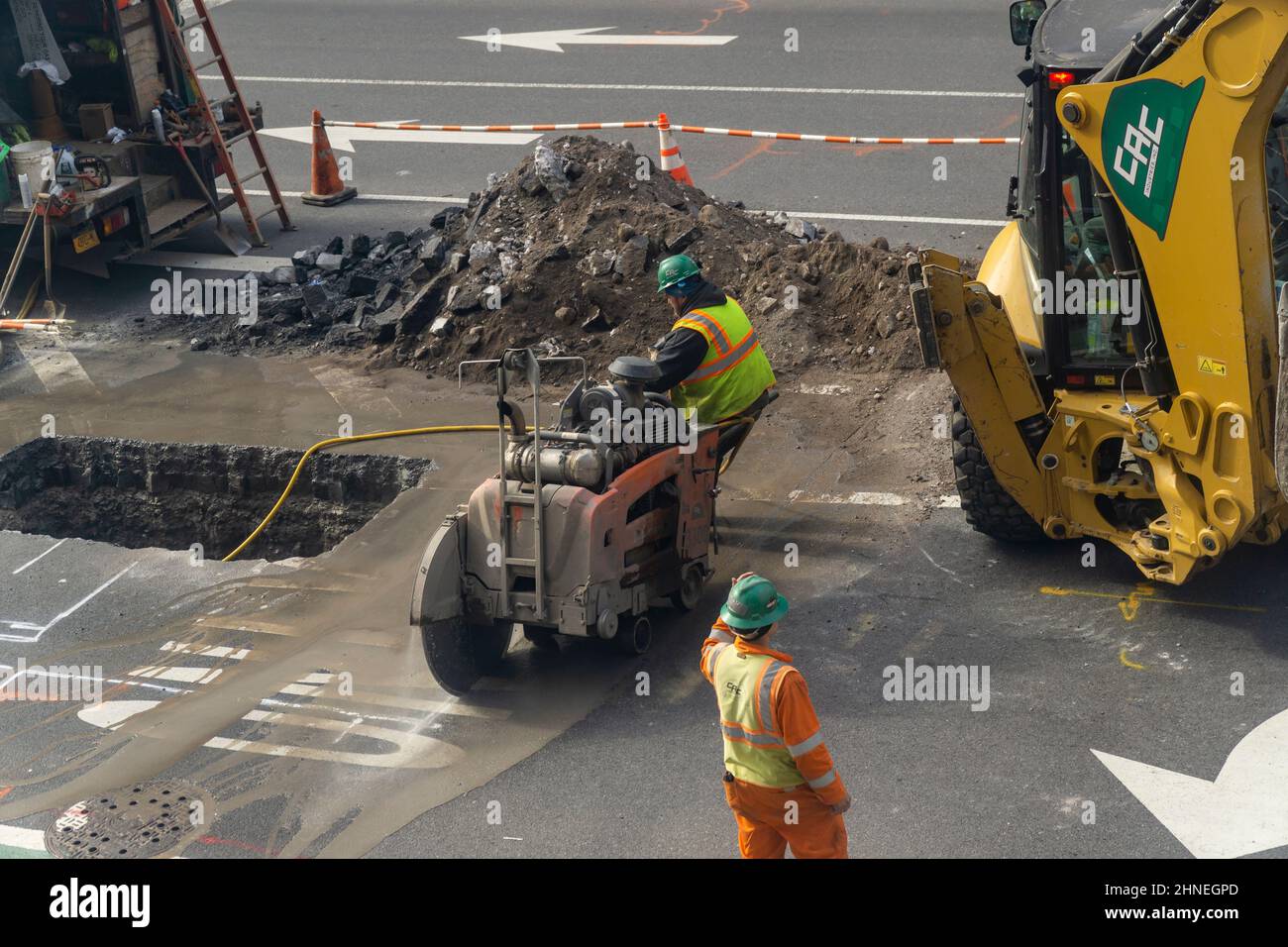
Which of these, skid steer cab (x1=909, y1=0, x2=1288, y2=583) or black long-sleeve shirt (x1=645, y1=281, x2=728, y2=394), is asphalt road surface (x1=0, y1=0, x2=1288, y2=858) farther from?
black long-sleeve shirt (x1=645, y1=281, x2=728, y2=394)

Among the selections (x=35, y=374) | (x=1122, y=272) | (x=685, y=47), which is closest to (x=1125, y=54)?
(x=1122, y=272)

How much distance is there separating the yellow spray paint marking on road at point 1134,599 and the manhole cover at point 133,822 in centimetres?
474

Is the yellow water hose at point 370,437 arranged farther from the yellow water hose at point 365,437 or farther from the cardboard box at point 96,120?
the cardboard box at point 96,120

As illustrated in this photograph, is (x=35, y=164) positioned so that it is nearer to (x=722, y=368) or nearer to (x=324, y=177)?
(x=324, y=177)

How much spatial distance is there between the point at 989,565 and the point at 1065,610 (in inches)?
26.7

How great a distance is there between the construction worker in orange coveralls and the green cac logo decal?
9.64 feet

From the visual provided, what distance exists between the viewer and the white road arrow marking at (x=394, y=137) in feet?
60.2

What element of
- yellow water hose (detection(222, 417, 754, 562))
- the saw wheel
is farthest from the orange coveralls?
yellow water hose (detection(222, 417, 754, 562))

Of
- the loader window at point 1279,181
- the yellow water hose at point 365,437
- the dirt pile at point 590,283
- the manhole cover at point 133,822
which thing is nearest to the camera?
the manhole cover at point 133,822

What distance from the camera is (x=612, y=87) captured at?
64.5 feet

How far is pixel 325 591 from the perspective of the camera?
963 cm

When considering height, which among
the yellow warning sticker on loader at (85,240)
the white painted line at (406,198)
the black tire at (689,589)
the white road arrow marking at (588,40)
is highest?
the white road arrow marking at (588,40)

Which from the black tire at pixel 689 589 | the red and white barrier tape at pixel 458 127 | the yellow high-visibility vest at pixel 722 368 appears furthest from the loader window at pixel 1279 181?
the red and white barrier tape at pixel 458 127

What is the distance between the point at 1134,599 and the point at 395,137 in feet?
42.6
